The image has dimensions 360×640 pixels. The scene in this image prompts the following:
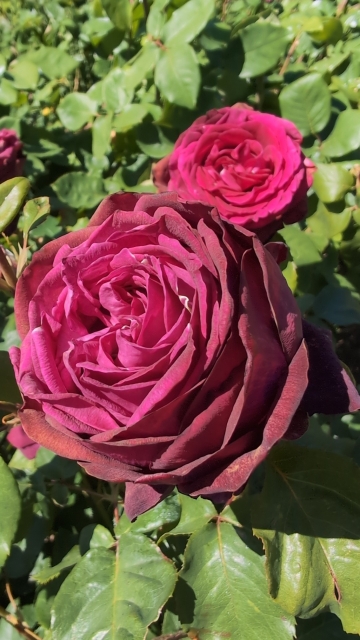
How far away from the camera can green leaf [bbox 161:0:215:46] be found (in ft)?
3.45

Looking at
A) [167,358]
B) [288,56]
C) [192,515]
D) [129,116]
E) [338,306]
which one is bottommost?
[338,306]

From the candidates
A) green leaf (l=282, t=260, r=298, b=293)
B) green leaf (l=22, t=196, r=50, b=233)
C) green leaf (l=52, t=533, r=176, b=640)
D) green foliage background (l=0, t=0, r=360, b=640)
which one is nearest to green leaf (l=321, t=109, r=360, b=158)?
green foliage background (l=0, t=0, r=360, b=640)

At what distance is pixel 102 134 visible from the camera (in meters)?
1.31

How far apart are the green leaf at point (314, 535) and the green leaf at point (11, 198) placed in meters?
0.51

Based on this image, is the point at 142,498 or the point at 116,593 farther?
the point at 116,593

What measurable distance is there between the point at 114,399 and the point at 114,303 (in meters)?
0.10

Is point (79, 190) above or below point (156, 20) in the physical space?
below

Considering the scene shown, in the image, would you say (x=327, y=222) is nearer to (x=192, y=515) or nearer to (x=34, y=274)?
(x=192, y=515)

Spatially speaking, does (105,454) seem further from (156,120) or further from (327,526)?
(156,120)

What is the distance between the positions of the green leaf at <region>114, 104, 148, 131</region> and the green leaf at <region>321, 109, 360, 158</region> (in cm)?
46

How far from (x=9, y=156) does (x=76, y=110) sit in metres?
0.27

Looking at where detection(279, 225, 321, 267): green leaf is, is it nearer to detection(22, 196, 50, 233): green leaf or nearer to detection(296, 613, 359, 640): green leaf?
detection(22, 196, 50, 233): green leaf

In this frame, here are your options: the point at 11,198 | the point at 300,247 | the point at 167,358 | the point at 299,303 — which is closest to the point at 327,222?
the point at 300,247

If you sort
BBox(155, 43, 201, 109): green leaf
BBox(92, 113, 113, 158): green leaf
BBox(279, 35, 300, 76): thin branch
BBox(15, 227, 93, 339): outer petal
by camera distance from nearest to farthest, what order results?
BBox(15, 227, 93, 339): outer petal → BBox(155, 43, 201, 109): green leaf → BBox(92, 113, 113, 158): green leaf → BBox(279, 35, 300, 76): thin branch
